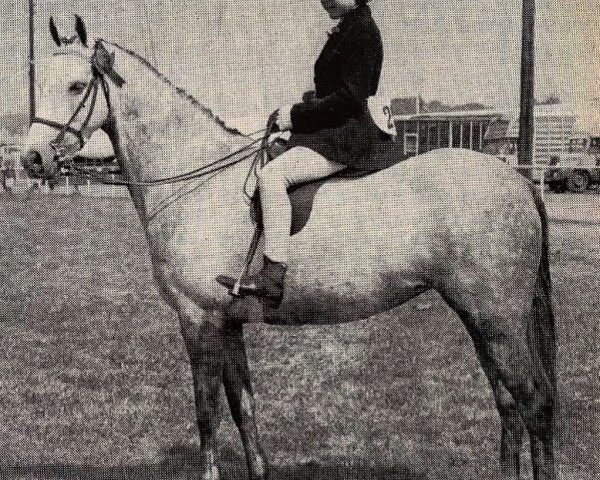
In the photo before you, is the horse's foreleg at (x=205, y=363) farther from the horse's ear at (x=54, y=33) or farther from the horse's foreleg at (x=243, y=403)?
the horse's ear at (x=54, y=33)

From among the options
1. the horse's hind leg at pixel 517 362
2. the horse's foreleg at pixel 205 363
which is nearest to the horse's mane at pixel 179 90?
the horse's foreleg at pixel 205 363

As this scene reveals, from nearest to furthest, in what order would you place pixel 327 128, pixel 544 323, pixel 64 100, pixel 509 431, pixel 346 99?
pixel 346 99 → pixel 327 128 → pixel 64 100 → pixel 544 323 → pixel 509 431

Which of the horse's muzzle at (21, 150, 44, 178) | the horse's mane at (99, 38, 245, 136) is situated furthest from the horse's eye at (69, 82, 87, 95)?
the horse's muzzle at (21, 150, 44, 178)

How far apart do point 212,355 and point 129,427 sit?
196 centimetres

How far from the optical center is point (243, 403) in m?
5.78

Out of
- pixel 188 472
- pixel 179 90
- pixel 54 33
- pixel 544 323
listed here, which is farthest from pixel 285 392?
pixel 54 33

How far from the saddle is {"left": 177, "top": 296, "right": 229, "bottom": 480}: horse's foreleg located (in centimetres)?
69

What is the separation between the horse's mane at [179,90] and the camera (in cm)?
556

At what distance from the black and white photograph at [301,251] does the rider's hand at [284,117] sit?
28mm

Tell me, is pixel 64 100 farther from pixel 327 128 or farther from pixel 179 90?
pixel 327 128

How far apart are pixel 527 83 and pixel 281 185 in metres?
6.34

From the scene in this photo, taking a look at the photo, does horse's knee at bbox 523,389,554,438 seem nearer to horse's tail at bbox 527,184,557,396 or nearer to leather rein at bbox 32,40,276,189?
horse's tail at bbox 527,184,557,396

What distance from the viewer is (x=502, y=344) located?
207 inches

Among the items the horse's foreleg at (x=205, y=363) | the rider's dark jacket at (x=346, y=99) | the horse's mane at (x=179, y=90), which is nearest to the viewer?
the rider's dark jacket at (x=346, y=99)
